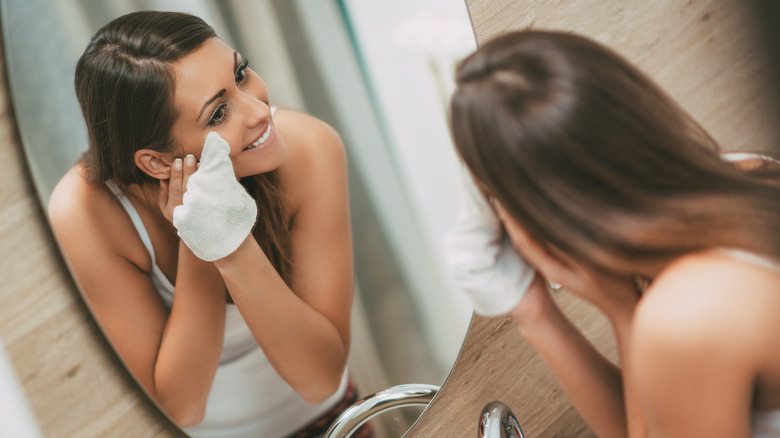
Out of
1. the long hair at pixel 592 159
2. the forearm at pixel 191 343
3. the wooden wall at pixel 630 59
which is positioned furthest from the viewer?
the wooden wall at pixel 630 59

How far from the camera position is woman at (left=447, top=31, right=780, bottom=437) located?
520 millimetres

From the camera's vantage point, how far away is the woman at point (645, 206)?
1.71 ft

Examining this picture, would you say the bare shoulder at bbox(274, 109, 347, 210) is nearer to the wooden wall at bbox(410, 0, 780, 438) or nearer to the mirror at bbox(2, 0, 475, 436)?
the mirror at bbox(2, 0, 475, 436)

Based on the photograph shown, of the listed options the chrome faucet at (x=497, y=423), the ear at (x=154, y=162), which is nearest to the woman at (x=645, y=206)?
the chrome faucet at (x=497, y=423)

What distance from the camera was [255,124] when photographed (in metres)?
0.63

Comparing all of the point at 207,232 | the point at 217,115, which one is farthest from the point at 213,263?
the point at 217,115

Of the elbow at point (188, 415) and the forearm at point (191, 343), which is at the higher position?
the forearm at point (191, 343)

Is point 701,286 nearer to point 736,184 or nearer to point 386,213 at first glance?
point 736,184

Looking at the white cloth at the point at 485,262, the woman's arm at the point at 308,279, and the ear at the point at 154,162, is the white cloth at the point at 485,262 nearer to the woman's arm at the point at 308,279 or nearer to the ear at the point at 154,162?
the woman's arm at the point at 308,279

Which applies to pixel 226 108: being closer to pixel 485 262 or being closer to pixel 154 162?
pixel 154 162

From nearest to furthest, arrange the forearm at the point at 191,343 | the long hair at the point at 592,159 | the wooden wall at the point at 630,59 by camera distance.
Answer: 1. the long hair at the point at 592,159
2. the forearm at the point at 191,343
3. the wooden wall at the point at 630,59

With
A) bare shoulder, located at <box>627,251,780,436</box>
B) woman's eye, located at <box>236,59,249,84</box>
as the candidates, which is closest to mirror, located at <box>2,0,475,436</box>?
woman's eye, located at <box>236,59,249,84</box>

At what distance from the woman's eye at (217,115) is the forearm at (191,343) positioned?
0.44 feet

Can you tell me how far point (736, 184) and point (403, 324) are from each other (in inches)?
15.0
